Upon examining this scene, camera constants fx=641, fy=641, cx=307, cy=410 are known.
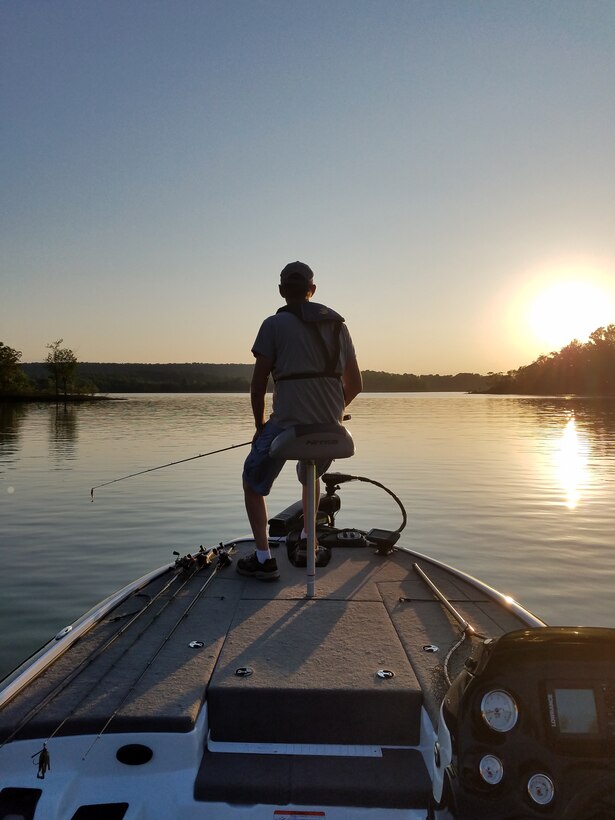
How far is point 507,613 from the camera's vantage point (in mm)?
4223

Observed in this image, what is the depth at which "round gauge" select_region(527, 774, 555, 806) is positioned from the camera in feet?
6.79

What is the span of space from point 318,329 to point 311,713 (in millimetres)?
2534

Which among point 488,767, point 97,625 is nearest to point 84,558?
point 97,625

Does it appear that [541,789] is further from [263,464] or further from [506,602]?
[263,464]

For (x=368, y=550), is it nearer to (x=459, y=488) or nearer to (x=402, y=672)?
(x=402, y=672)

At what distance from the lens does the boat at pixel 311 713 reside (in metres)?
2.14

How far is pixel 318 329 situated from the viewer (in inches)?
180

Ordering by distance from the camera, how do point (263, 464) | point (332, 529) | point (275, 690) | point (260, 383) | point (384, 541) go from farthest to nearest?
1. point (332, 529)
2. point (384, 541)
3. point (260, 383)
4. point (263, 464)
5. point (275, 690)

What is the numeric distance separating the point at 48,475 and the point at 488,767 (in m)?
19.1

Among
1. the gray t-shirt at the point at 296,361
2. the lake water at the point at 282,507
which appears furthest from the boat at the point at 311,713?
the lake water at the point at 282,507

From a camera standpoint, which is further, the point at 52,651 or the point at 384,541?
the point at 384,541

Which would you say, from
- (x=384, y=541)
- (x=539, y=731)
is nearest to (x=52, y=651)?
(x=539, y=731)

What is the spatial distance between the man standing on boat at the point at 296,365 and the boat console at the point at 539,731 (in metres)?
2.47

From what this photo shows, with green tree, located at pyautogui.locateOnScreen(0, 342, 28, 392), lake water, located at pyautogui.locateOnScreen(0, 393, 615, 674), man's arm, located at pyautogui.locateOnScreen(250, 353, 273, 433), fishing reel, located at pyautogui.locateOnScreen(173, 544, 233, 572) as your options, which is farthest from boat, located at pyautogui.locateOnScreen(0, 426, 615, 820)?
green tree, located at pyautogui.locateOnScreen(0, 342, 28, 392)
